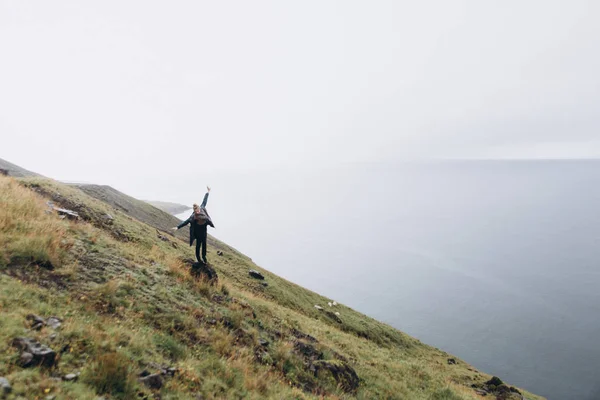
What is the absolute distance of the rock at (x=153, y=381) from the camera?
7.71 m

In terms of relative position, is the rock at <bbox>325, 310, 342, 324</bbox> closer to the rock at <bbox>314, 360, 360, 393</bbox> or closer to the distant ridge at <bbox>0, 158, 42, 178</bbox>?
the rock at <bbox>314, 360, 360, 393</bbox>

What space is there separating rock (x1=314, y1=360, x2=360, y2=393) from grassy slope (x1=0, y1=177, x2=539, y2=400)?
1.49ft

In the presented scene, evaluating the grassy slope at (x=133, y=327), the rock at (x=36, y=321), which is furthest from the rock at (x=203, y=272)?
the rock at (x=36, y=321)

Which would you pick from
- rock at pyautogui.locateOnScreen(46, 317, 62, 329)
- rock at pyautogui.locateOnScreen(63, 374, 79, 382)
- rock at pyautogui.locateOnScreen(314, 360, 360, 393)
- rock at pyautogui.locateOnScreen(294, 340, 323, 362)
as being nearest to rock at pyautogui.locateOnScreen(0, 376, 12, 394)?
rock at pyautogui.locateOnScreen(63, 374, 79, 382)

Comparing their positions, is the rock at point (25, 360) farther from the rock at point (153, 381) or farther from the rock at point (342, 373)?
the rock at point (342, 373)

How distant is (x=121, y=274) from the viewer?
12758 mm

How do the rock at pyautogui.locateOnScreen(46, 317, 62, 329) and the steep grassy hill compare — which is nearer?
the rock at pyautogui.locateOnScreen(46, 317, 62, 329)

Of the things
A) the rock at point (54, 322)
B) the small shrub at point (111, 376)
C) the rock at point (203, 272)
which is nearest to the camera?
the small shrub at point (111, 376)

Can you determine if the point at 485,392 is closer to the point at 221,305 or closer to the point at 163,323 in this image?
the point at 221,305

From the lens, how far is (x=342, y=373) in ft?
47.6

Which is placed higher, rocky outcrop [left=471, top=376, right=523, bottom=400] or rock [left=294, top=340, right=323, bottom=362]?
rock [left=294, top=340, right=323, bottom=362]

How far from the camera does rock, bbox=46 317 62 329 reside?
8180 millimetres

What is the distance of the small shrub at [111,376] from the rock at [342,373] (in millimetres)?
8985

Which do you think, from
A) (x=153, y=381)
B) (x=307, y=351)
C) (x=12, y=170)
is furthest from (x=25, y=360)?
(x=12, y=170)
